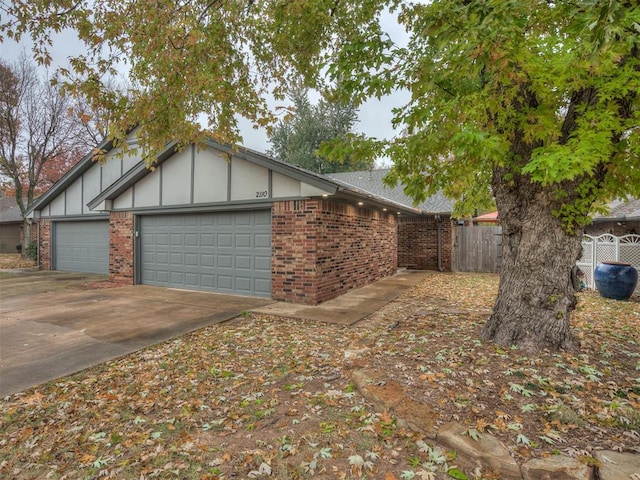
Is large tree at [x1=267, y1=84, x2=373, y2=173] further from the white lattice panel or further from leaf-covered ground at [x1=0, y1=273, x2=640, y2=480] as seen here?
leaf-covered ground at [x1=0, y1=273, x2=640, y2=480]

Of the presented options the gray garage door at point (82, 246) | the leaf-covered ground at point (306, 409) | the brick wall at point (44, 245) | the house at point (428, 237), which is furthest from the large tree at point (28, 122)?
the leaf-covered ground at point (306, 409)

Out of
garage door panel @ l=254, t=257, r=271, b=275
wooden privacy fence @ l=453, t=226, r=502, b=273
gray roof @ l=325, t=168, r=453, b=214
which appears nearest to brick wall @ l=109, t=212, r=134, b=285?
garage door panel @ l=254, t=257, r=271, b=275

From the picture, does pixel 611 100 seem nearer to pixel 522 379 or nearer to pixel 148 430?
pixel 522 379

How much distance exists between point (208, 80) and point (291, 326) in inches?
159

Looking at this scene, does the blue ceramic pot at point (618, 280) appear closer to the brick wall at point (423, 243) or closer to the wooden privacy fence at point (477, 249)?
the wooden privacy fence at point (477, 249)

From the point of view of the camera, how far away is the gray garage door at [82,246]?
1269 centimetres

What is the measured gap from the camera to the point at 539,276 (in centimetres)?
404

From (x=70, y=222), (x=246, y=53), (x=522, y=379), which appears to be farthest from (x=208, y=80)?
(x=70, y=222)

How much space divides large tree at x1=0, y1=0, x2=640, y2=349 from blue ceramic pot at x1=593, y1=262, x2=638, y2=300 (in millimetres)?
5088

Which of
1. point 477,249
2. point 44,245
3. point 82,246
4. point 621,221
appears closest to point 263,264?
point 82,246

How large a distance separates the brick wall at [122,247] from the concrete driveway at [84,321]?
22.2 inches

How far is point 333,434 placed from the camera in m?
2.67

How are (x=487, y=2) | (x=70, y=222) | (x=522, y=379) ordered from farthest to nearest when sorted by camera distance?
1. (x=70, y=222)
2. (x=522, y=379)
3. (x=487, y=2)

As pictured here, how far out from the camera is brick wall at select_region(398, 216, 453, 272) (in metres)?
14.1
